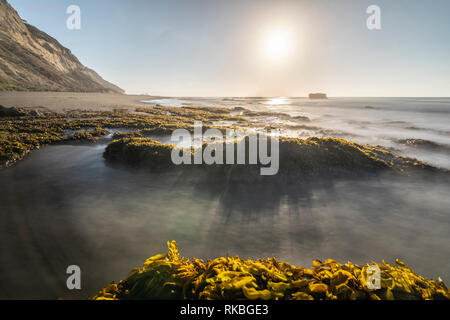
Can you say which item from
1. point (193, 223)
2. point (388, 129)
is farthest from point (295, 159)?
point (388, 129)

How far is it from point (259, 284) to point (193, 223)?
2345 mm

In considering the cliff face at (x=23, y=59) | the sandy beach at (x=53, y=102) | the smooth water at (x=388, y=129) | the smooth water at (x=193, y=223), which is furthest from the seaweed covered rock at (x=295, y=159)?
the cliff face at (x=23, y=59)

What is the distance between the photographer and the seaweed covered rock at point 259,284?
2.16 meters

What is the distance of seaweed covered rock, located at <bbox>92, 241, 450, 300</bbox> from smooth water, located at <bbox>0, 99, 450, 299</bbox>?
3.44ft

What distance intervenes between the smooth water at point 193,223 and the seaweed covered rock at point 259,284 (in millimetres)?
1050

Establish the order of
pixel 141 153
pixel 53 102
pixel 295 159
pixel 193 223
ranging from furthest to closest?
1. pixel 53 102
2. pixel 141 153
3. pixel 295 159
4. pixel 193 223

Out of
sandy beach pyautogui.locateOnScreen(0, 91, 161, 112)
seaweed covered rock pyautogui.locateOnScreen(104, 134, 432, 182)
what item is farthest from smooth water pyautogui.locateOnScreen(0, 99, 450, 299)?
sandy beach pyautogui.locateOnScreen(0, 91, 161, 112)

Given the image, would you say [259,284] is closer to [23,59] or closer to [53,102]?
[53,102]

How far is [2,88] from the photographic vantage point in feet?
150

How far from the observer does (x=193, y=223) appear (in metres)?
4.48

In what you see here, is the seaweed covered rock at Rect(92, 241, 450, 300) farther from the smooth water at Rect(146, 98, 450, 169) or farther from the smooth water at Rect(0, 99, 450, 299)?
the smooth water at Rect(146, 98, 450, 169)

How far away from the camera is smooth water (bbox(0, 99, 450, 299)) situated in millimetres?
3344

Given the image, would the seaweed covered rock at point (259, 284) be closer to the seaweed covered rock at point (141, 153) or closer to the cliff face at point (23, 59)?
the seaweed covered rock at point (141, 153)
